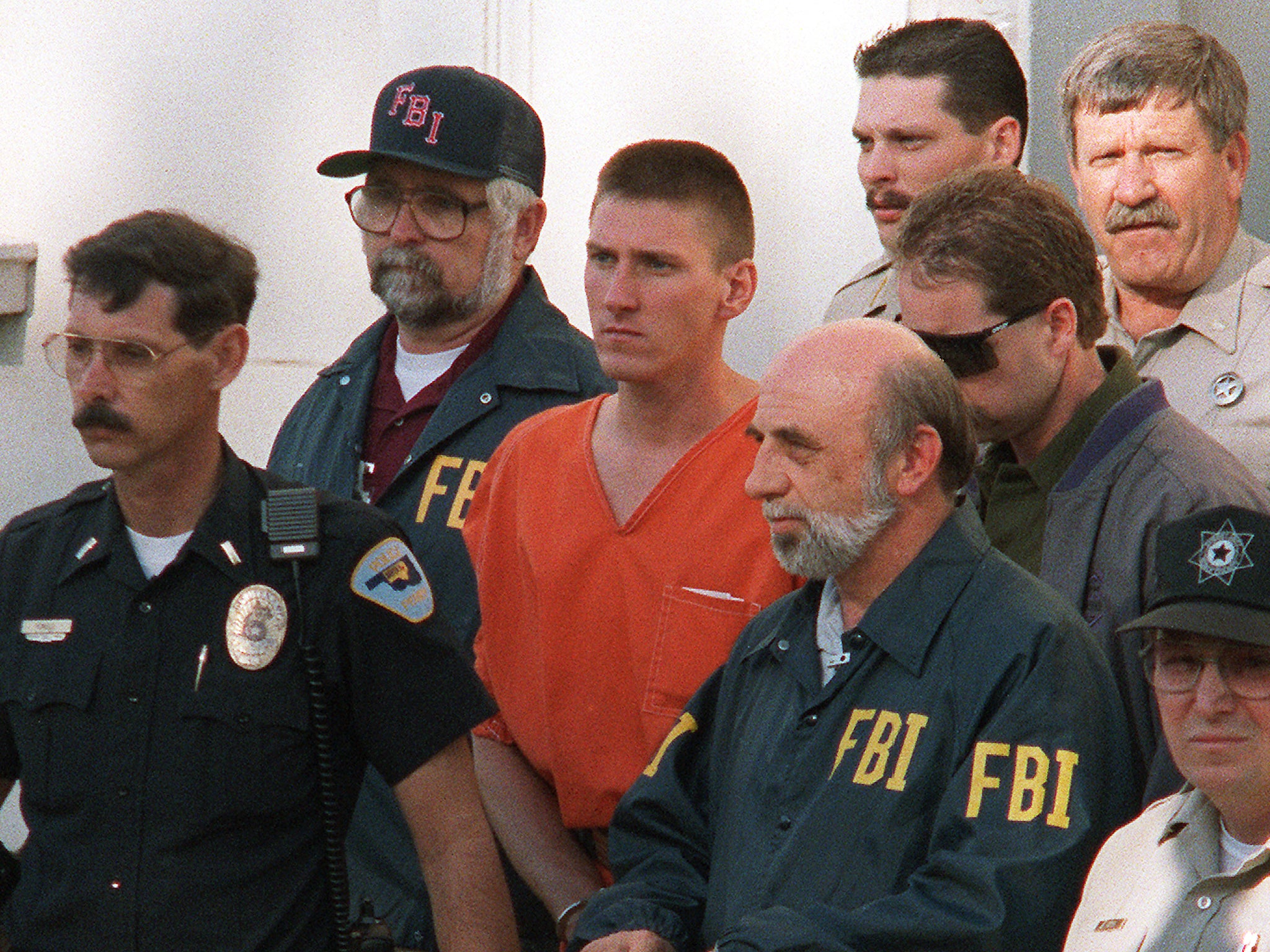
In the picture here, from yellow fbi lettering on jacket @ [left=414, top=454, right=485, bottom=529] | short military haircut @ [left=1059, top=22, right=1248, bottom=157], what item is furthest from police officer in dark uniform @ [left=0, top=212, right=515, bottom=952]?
short military haircut @ [left=1059, top=22, right=1248, bottom=157]

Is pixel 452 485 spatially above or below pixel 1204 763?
below

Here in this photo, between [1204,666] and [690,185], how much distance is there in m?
1.70

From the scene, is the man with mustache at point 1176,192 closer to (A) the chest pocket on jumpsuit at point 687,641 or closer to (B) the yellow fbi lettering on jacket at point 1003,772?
(A) the chest pocket on jumpsuit at point 687,641

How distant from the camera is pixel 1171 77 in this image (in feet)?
13.4

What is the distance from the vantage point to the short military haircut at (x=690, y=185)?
4070mm

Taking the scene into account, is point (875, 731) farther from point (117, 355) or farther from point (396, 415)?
point (396, 415)

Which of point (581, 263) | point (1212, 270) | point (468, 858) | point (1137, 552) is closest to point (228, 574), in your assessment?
point (468, 858)

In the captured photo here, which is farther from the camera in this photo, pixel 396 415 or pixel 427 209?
pixel 427 209

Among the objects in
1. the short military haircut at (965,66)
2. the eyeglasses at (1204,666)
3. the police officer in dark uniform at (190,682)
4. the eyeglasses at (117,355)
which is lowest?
the police officer in dark uniform at (190,682)

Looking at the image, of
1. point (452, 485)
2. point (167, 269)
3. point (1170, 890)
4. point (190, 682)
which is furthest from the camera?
point (452, 485)

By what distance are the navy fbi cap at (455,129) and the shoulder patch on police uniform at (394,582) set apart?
1.35 metres

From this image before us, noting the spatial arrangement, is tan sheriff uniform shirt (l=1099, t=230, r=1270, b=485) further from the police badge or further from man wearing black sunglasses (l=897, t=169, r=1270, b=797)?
the police badge

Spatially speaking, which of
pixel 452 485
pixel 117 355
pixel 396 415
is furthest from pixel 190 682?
pixel 396 415

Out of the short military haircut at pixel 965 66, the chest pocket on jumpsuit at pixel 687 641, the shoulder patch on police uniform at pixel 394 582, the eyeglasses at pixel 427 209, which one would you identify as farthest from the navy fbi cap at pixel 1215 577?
the eyeglasses at pixel 427 209
